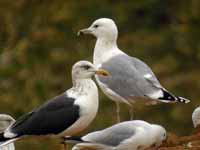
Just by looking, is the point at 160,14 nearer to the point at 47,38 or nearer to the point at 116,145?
the point at 47,38

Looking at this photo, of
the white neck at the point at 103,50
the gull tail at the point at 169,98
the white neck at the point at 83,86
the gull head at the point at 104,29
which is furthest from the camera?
the gull head at the point at 104,29

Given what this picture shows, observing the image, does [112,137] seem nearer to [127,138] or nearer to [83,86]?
[127,138]

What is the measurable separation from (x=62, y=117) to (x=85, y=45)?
44.0 ft

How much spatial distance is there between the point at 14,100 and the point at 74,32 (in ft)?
9.56

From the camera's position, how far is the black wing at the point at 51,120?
36.4 feet

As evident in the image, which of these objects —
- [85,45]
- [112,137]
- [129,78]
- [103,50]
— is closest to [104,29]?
[103,50]

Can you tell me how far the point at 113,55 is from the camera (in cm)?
1311

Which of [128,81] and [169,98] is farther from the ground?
[128,81]

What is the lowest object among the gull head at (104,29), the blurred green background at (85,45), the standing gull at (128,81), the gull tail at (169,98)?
the blurred green background at (85,45)

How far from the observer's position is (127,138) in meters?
11.0

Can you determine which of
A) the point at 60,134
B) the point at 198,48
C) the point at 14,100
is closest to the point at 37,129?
the point at 60,134

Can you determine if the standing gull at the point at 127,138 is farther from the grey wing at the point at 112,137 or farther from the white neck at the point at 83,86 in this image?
the white neck at the point at 83,86

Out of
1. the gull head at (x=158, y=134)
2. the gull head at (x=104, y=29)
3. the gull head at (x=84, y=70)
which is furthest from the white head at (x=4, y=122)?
the gull head at (x=104, y=29)

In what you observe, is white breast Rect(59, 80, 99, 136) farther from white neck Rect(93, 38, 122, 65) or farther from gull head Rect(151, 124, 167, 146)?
white neck Rect(93, 38, 122, 65)
